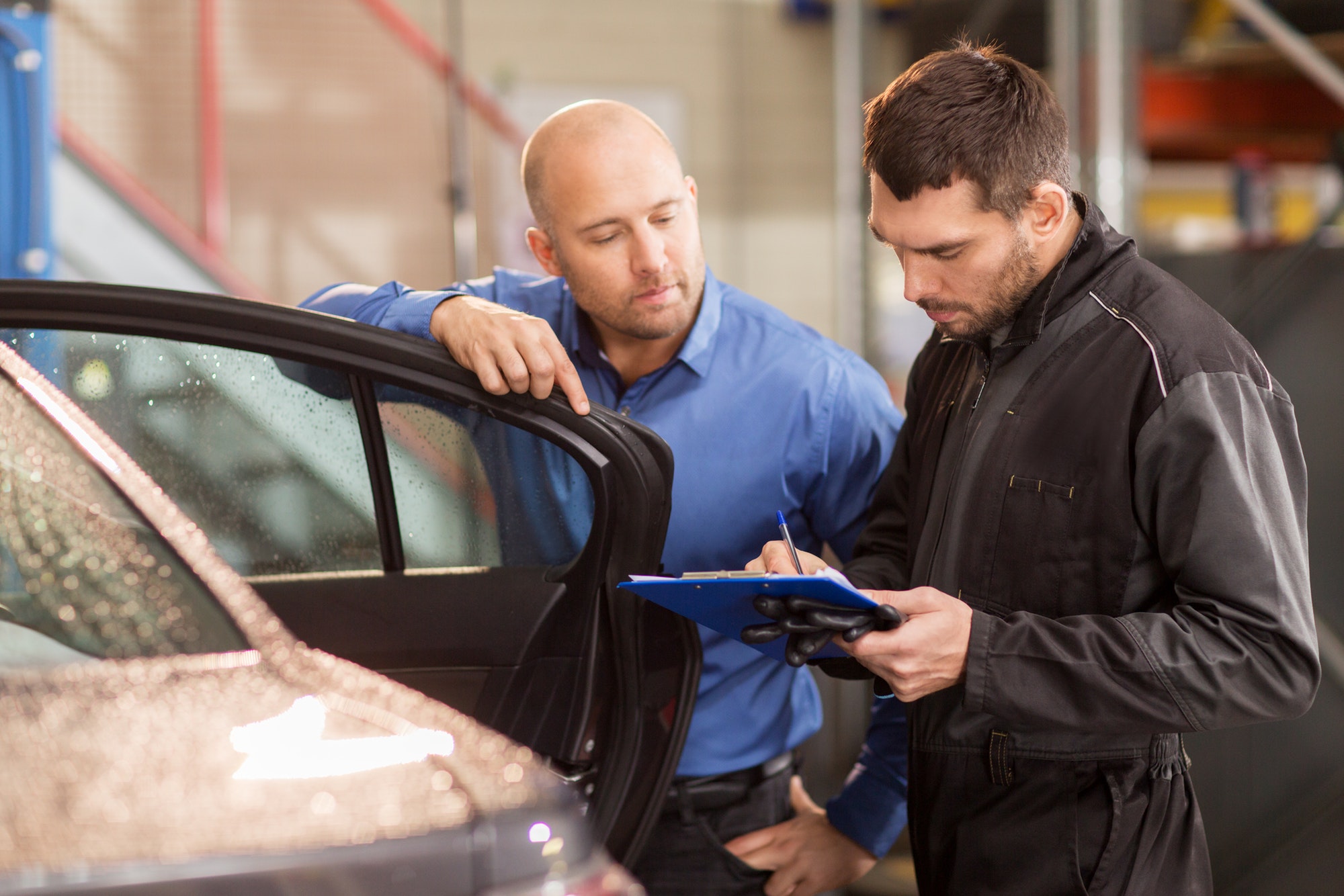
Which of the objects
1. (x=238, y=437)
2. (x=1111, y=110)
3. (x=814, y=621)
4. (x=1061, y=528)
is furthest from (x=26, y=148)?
(x=1111, y=110)

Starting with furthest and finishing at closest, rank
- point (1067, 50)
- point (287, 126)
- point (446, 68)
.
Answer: point (287, 126)
point (446, 68)
point (1067, 50)

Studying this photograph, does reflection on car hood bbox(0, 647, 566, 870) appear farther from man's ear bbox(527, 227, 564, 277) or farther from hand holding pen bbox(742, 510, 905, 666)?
man's ear bbox(527, 227, 564, 277)

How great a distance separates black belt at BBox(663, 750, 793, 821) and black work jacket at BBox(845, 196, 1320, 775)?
1.27ft

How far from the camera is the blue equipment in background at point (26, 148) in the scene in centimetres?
287

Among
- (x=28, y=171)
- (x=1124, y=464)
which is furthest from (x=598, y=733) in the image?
(x=28, y=171)

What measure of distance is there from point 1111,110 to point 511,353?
3.23m

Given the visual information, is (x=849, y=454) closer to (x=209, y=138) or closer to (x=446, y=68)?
(x=446, y=68)

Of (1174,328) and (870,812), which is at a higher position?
(1174,328)

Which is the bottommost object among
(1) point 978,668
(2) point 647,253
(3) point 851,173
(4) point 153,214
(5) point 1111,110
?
(1) point 978,668

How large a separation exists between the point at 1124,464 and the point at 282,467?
102 centimetres

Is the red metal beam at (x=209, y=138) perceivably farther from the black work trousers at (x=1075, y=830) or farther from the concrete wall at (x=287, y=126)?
the black work trousers at (x=1075, y=830)

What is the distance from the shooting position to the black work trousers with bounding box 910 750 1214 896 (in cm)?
126

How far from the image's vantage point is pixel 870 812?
1682mm

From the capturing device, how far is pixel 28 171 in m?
2.88
